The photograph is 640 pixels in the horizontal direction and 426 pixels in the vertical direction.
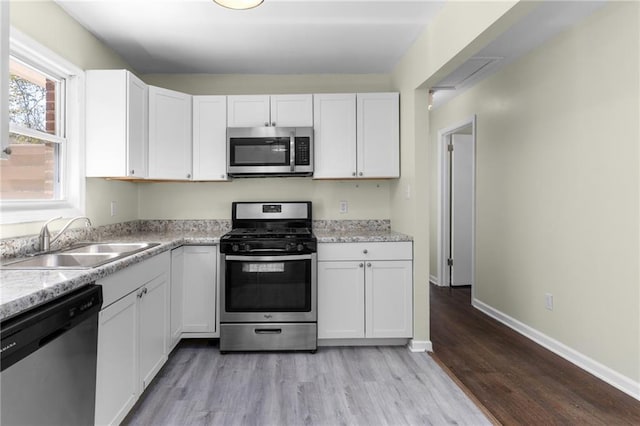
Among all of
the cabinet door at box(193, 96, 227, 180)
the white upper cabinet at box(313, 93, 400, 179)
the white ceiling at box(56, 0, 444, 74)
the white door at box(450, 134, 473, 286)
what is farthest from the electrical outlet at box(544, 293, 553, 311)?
the cabinet door at box(193, 96, 227, 180)

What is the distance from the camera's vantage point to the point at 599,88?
93.7 inches

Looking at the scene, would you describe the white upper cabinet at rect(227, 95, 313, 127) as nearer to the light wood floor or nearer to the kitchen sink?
the kitchen sink

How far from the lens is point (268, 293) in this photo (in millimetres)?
2768

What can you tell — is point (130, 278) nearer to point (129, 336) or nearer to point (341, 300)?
point (129, 336)

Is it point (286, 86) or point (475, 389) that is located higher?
point (286, 86)

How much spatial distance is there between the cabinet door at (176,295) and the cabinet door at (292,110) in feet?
4.48

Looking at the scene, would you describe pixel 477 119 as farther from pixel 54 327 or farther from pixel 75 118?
pixel 54 327

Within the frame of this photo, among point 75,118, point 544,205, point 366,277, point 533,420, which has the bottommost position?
point 533,420

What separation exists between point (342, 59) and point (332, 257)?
172 cm

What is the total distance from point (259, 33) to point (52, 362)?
92.4 inches

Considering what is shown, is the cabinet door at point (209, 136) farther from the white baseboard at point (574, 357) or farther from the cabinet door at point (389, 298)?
the white baseboard at point (574, 357)

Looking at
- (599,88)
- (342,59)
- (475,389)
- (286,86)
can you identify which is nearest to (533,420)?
(475,389)

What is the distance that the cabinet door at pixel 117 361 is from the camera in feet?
5.19

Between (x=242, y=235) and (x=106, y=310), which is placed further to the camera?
(x=242, y=235)
